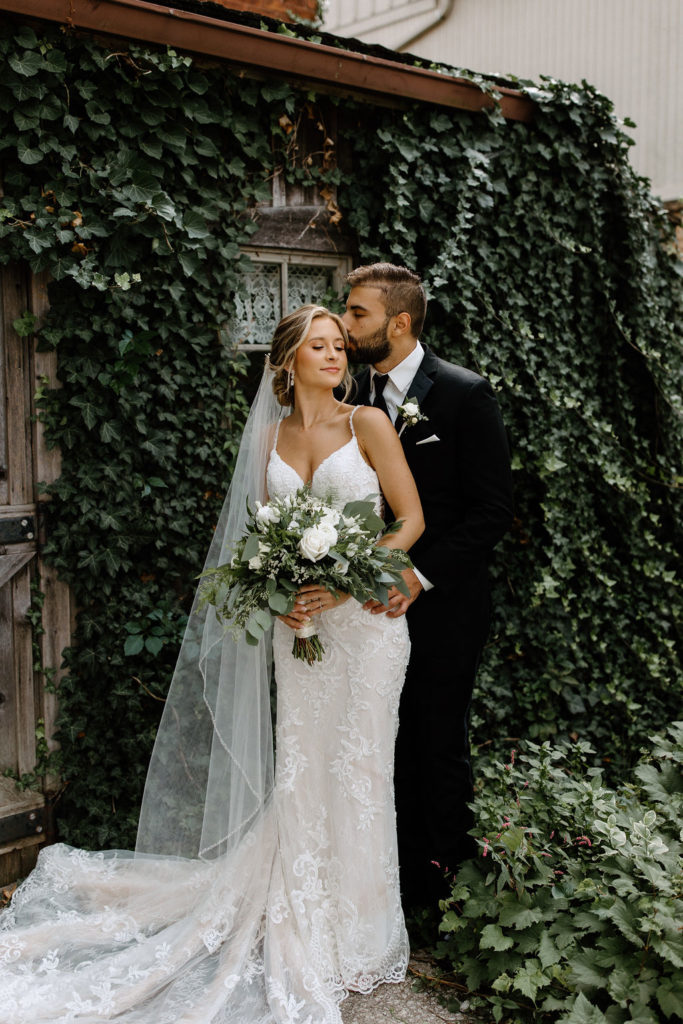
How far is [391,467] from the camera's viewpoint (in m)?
3.09

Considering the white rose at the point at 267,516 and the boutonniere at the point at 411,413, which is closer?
the white rose at the point at 267,516

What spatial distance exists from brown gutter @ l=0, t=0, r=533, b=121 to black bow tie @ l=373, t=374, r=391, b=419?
160 cm

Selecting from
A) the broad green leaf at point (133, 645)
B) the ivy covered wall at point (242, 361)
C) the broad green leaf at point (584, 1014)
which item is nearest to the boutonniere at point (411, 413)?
the ivy covered wall at point (242, 361)

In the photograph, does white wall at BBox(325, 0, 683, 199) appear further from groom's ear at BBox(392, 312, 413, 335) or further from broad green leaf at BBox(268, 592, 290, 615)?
broad green leaf at BBox(268, 592, 290, 615)

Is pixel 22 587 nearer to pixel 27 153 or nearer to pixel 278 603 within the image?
pixel 278 603

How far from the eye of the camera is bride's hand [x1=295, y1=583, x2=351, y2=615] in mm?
2904

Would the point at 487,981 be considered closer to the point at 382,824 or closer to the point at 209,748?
the point at 382,824

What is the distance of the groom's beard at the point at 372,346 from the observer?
10.9 ft

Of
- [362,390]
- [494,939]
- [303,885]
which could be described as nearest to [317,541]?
[362,390]

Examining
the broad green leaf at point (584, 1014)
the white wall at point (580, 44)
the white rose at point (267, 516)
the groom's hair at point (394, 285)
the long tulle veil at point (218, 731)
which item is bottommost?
the broad green leaf at point (584, 1014)

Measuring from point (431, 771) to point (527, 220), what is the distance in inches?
124

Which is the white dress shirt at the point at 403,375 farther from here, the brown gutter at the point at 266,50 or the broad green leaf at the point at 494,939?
the broad green leaf at the point at 494,939

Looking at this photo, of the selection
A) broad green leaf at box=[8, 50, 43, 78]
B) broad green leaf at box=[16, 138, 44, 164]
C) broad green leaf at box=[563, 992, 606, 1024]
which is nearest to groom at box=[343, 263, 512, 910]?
broad green leaf at box=[563, 992, 606, 1024]

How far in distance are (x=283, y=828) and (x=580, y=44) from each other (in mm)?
7654
